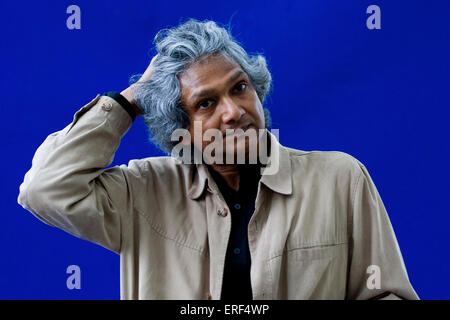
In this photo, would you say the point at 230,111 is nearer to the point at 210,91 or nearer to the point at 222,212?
the point at 210,91

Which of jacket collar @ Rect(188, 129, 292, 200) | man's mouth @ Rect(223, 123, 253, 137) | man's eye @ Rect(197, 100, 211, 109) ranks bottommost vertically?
jacket collar @ Rect(188, 129, 292, 200)

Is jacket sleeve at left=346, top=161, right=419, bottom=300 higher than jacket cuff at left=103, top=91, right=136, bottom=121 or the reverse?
the reverse

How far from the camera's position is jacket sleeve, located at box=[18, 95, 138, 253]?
5.33 ft

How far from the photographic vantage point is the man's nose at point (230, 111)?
1.66m

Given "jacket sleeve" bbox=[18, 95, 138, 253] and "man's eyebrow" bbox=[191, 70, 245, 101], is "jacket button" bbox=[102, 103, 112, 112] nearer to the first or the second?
"jacket sleeve" bbox=[18, 95, 138, 253]

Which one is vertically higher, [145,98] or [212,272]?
[145,98]

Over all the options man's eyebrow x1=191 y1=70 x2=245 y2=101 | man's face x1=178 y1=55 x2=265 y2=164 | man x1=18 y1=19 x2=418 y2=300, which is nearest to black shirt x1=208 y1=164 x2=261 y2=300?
man x1=18 y1=19 x2=418 y2=300

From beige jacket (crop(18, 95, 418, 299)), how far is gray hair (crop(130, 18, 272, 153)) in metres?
0.09

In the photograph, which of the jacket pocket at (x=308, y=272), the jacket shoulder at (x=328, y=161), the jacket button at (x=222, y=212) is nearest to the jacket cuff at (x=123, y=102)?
the jacket button at (x=222, y=212)

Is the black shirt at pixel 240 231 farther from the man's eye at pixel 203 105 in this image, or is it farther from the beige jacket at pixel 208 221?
the man's eye at pixel 203 105

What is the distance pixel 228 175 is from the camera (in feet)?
5.92
